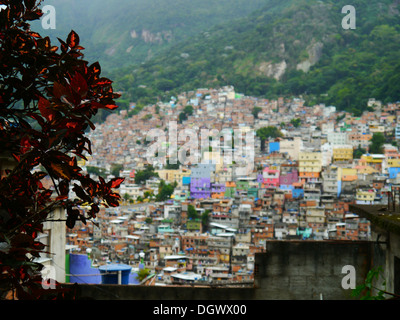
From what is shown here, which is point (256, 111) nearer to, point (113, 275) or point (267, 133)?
point (267, 133)

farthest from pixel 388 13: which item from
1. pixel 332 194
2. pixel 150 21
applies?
pixel 150 21

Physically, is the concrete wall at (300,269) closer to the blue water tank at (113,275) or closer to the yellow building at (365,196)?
the blue water tank at (113,275)

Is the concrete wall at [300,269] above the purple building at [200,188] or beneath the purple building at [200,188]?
above

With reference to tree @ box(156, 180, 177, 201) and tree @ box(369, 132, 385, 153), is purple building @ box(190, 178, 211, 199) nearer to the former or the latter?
tree @ box(156, 180, 177, 201)

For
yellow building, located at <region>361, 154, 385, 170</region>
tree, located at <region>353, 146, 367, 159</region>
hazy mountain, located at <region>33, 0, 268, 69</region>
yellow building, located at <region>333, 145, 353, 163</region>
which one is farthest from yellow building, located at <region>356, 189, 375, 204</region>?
hazy mountain, located at <region>33, 0, 268, 69</region>

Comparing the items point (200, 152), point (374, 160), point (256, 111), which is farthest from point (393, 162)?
point (256, 111)

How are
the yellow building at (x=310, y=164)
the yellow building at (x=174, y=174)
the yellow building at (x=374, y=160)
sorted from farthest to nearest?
the yellow building at (x=174, y=174), the yellow building at (x=310, y=164), the yellow building at (x=374, y=160)

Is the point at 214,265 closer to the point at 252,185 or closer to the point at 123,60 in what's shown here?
the point at 252,185

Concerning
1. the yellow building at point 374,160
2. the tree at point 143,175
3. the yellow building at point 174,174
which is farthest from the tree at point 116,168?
the yellow building at point 374,160

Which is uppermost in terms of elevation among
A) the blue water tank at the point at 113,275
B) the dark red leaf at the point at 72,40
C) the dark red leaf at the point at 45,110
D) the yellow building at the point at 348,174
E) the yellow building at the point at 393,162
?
the yellow building at the point at 393,162
